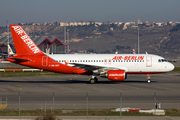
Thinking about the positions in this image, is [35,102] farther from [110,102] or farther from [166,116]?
[166,116]

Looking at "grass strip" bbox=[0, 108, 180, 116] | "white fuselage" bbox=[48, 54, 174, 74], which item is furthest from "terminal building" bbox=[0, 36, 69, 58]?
"grass strip" bbox=[0, 108, 180, 116]

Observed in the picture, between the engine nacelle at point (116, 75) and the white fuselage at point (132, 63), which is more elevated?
the white fuselage at point (132, 63)

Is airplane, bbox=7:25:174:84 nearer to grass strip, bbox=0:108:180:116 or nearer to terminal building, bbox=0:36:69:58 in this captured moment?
grass strip, bbox=0:108:180:116

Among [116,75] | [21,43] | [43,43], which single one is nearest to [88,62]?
[116,75]

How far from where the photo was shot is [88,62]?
131ft

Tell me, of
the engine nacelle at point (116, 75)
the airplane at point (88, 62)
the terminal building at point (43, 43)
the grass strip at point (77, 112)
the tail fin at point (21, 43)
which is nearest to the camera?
the grass strip at point (77, 112)

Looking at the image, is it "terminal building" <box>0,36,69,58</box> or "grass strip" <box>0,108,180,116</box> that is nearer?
"grass strip" <box>0,108,180,116</box>

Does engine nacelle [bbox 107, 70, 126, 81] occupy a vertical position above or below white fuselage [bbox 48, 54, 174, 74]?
below

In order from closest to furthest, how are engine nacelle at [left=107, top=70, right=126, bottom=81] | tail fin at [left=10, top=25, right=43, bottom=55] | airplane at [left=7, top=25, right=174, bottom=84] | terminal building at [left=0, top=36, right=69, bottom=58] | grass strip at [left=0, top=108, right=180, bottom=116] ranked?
1. grass strip at [left=0, top=108, right=180, bottom=116]
2. engine nacelle at [left=107, top=70, right=126, bottom=81]
3. airplane at [left=7, top=25, right=174, bottom=84]
4. tail fin at [left=10, top=25, right=43, bottom=55]
5. terminal building at [left=0, top=36, right=69, bottom=58]

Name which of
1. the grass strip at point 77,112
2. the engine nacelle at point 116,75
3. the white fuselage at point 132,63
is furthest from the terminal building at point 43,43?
the grass strip at point 77,112

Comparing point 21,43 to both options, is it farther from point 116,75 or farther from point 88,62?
point 116,75

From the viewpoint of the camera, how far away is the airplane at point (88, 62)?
39.2 meters

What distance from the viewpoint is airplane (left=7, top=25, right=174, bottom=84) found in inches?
1543

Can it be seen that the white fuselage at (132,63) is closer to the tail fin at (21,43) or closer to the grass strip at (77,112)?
the tail fin at (21,43)
